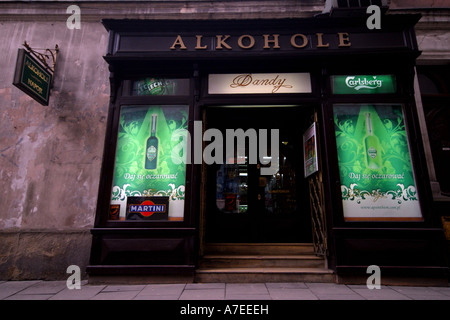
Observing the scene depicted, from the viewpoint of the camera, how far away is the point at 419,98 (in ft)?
17.5

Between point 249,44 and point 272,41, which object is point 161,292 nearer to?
point 249,44

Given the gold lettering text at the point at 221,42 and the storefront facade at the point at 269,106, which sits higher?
the gold lettering text at the point at 221,42

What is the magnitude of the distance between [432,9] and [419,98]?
2273mm

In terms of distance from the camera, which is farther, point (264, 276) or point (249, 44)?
point (249, 44)

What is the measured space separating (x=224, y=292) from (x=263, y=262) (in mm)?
1150

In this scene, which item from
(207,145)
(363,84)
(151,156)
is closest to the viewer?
(151,156)

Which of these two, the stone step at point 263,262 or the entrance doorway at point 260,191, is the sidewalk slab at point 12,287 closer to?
the stone step at point 263,262

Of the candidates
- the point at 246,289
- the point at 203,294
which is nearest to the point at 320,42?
the point at 246,289

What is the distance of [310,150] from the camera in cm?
506

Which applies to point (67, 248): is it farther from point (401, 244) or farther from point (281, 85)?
point (401, 244)

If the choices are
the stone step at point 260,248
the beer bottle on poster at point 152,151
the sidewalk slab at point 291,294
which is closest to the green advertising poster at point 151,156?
the beer bottle on poster at point 152,151

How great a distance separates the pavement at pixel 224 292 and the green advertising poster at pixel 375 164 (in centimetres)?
113

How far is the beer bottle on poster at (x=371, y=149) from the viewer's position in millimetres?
4484
